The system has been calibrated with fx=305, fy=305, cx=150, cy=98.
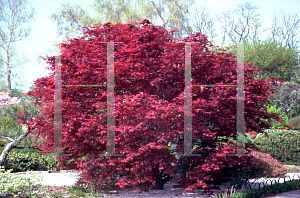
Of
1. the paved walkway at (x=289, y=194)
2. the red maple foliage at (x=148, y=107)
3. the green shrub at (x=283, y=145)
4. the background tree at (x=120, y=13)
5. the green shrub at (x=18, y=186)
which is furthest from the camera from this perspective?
the background tree at (x=120, y=13)

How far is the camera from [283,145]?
40.5ft

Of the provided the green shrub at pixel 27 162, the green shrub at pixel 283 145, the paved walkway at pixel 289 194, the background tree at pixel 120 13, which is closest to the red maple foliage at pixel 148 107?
the paved walkway at pixel 289 194

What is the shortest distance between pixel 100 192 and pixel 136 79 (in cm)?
276

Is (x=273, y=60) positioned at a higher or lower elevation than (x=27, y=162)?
higher

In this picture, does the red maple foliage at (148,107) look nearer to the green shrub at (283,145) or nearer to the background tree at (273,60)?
the green shrub at (283,145)

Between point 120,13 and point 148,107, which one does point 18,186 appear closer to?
point 148,107

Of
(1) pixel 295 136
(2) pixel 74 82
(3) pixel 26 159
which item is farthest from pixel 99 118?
(1) pixel 295 136

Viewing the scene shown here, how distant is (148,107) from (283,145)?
862 centimetres

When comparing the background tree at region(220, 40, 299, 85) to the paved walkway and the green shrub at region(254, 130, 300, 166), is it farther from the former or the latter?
the paved walkway

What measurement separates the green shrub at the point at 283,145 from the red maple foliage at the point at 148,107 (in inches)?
224

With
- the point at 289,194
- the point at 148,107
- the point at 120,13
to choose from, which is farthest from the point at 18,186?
the point at 120,13

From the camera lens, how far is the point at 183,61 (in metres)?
6.47

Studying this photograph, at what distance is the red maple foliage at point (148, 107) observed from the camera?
598cm

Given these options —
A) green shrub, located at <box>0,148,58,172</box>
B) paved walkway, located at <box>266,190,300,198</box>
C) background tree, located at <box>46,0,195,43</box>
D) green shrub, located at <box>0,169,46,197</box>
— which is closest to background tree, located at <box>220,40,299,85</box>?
background tree, located at <box>46,0,195,43</box>
